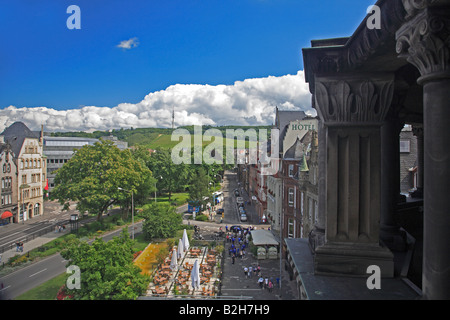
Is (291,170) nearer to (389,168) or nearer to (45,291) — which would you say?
(45,291)

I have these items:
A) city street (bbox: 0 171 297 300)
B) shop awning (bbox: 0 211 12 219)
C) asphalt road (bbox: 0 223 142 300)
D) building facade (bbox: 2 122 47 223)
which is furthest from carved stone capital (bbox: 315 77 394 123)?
building facade (bbox: 2 122 47 223)

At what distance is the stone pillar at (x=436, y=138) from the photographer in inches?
160

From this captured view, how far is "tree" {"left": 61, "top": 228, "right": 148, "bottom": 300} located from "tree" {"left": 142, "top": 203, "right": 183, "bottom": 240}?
2021 centimetres

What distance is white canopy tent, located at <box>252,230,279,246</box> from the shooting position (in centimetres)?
3405

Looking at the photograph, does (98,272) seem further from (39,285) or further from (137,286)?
(39,285)

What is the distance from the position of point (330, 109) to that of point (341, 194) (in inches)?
72.7

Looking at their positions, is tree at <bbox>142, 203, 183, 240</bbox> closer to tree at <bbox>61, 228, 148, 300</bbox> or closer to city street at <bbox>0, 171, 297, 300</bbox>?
city street at <bbox>0, 171, 297, 300</bbox>

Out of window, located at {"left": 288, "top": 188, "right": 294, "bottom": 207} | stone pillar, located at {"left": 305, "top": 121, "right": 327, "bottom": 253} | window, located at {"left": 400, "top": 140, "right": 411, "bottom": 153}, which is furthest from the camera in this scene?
window, located at {"left": 288, "top": 188, "right": 294, "bottom": 207}

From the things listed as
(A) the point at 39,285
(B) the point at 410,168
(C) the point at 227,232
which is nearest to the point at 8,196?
(A) the point at 39,285

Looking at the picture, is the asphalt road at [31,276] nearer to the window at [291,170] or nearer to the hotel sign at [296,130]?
the window at [291,170]

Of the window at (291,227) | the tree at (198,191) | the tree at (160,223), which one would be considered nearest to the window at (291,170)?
the window at (291,227)

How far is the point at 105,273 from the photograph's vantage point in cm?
1912

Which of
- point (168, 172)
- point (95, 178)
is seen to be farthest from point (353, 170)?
point (168, 172)

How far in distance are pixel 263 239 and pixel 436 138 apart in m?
32.0
